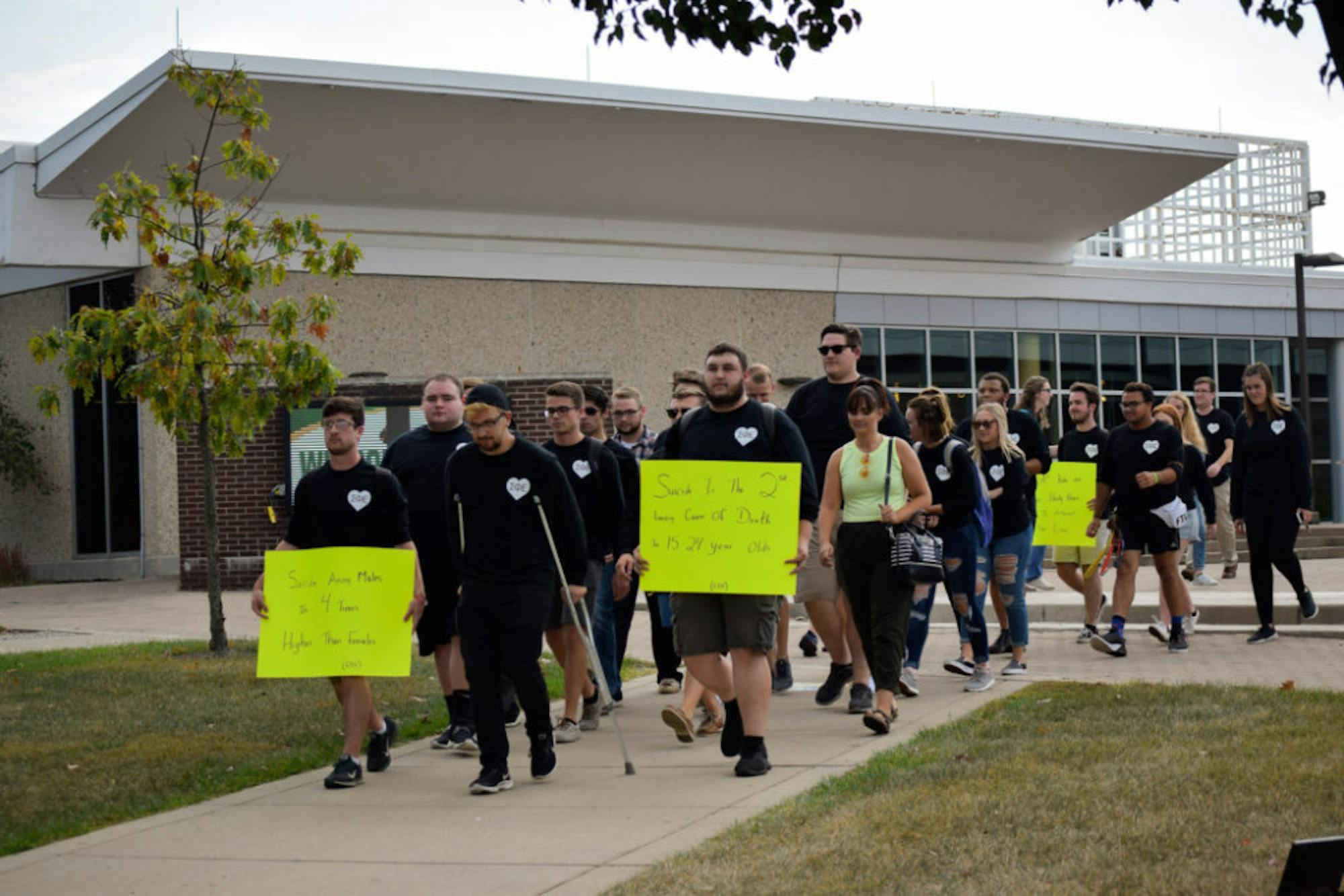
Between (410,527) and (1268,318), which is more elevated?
(1268,318)

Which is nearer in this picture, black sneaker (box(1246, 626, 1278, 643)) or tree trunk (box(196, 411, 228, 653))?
black sneaker (box(1246, 626, 1278, 643))

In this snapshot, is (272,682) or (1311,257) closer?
(272,682)

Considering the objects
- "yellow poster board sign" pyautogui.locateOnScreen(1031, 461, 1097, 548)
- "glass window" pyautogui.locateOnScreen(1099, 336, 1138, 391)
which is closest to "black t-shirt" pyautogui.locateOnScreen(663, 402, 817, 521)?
"yellow poster board sign" pyautogui.locateOnScreen(1031, 461, 1097, 548)

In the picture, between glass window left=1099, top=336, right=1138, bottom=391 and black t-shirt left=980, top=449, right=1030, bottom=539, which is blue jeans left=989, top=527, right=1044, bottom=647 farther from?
→ glass window left=1099, top=336, right=1138, bottom=391

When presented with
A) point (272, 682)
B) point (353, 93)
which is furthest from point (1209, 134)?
point (272, 682)

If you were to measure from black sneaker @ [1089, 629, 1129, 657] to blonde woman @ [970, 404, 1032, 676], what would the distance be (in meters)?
0.54

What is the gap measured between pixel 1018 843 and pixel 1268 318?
33.8 metres

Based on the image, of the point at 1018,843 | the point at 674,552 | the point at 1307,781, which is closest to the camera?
the point at 1018,843

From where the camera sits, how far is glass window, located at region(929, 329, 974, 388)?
33156 millimetres

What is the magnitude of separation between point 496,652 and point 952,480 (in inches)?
154

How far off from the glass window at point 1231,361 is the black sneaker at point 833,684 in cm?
2824

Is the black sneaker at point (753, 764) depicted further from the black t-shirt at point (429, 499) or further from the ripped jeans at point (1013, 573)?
the ripped jeans at point (1013, 573)

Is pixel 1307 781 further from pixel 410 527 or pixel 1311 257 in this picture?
pixel 1311 257

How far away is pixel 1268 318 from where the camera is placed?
37375mm
